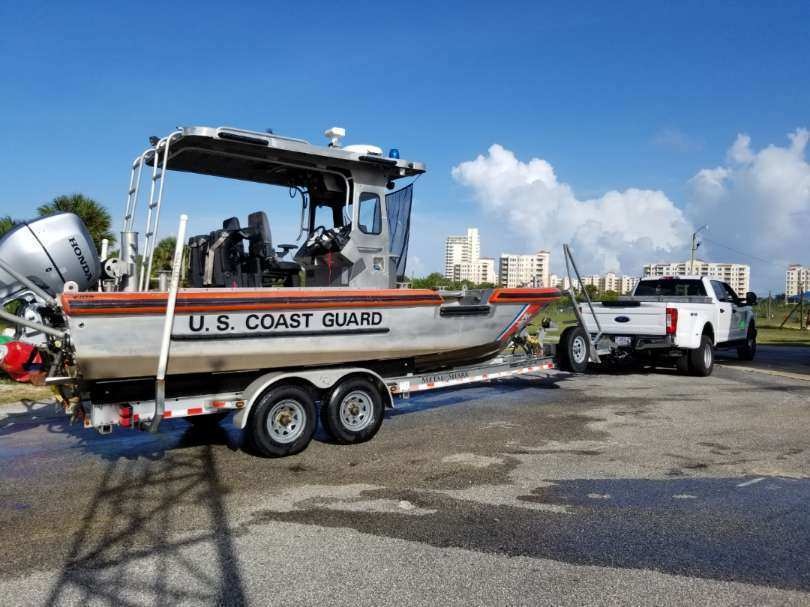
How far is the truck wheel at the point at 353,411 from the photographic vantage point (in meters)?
6.98

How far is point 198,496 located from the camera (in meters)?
5.44

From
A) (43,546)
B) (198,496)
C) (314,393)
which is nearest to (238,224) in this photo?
(314,393)

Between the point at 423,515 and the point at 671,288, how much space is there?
34.3 feet

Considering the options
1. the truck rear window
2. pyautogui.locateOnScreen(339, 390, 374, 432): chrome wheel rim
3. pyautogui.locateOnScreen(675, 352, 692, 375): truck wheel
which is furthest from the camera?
the truck rear window

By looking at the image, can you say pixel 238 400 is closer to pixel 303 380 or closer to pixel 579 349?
pixel 303 380

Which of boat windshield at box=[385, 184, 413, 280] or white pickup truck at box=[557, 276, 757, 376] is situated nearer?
boat windshield at box=[385, 184, 413, 280]

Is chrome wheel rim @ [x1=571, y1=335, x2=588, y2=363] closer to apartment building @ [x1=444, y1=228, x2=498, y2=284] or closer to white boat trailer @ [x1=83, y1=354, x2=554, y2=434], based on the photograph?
white boat trailer @ [x1=83, y1=354, x2=554, y2=434]

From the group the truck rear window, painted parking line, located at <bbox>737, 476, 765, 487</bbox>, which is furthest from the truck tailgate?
painted parking line, located at <bbox>737, 476, 765, 487</bbox>

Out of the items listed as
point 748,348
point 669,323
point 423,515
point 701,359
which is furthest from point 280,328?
point 748,348

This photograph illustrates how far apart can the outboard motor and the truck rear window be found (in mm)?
10946

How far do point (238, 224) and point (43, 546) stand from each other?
11.9ft

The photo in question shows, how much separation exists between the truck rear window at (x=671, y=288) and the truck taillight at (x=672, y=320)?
6.51 ft

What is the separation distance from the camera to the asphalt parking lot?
3.79 metres

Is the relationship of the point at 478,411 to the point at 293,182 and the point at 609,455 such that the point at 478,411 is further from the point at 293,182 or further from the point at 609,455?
the point at 293,182
